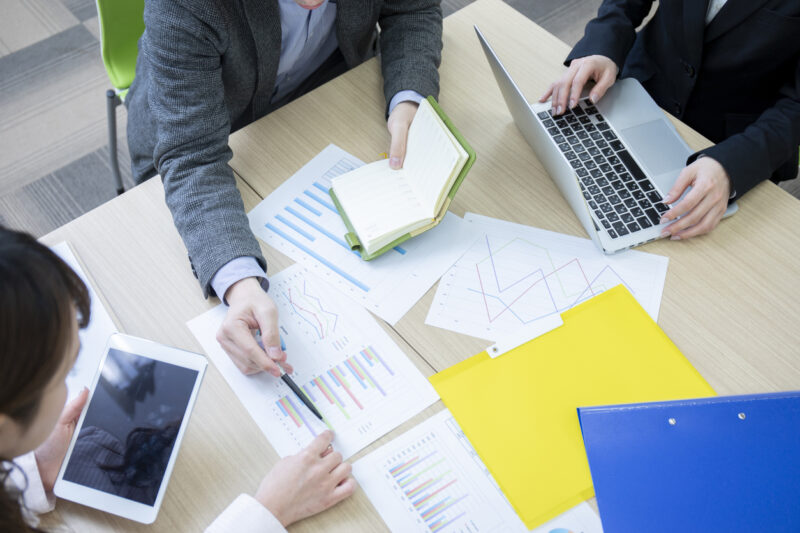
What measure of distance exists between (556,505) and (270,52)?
89cm

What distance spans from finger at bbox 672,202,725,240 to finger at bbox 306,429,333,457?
67 centimetres

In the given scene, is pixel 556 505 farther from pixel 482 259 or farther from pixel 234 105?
pixel 234 105

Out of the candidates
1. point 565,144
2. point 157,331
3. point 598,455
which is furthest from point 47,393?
point 565,144

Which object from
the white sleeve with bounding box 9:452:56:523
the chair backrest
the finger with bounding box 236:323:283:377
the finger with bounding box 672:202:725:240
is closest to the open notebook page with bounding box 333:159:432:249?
the finger with bounding box 236:323:283:377

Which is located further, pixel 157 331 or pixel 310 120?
pixel 310 120

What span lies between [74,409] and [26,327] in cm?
28

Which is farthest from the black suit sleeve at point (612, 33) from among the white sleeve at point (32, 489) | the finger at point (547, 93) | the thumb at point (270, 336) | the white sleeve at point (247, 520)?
the white sleeve at point (32, 489)

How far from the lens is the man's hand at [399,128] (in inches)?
42.0

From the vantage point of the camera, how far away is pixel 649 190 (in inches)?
41.5

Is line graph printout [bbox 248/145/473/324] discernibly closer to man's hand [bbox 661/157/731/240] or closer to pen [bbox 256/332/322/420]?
pen [bbox 256/332/322/420]

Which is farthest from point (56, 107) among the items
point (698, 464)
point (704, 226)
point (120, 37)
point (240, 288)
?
point (698, 464)

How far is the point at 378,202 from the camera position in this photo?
1.02 metres

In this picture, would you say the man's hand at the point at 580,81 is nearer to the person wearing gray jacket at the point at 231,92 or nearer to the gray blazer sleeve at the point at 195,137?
the person wearing gray jacket at the point at 231,92

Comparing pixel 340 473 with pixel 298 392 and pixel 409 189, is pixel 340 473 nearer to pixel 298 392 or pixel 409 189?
pixel 298 392
